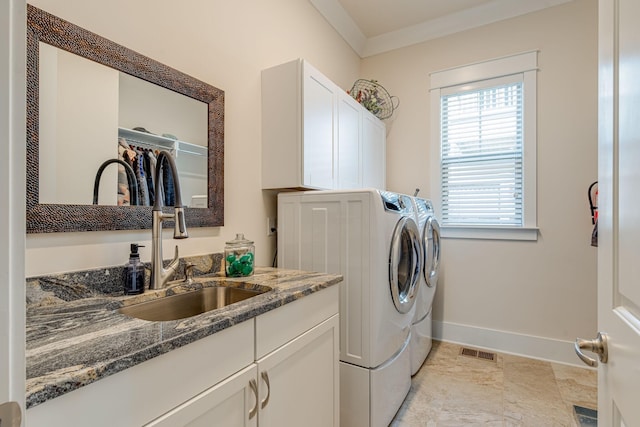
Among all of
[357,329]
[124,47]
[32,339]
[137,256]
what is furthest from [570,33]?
[32,339]

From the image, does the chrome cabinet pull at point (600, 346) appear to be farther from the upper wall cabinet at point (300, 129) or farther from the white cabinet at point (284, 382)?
the upper wall cabinet at point (300, 129)

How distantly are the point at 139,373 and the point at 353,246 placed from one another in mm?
1161

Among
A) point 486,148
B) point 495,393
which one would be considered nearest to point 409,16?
point 486,148

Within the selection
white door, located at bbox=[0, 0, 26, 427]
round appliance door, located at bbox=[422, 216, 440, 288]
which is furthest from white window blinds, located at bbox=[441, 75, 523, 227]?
white door, located at bbox=[0, 0, 26, 427]

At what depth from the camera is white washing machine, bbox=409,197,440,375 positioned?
2.17m

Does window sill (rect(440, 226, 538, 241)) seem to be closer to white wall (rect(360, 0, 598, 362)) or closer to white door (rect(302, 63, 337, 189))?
white wall (rect(360, 0, 598, 362))

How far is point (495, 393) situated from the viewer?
81.2 inches

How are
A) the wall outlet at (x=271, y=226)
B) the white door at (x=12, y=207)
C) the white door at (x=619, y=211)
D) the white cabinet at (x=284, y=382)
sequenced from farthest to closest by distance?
the wall outlet at (x=271, y=226) < the white cabinet at (x=284, y=382) < the white door at (x=619, y=211) < the white door at (x=12, y=207)

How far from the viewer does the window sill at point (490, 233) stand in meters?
2.58

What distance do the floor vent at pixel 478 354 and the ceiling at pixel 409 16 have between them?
2.82 meters

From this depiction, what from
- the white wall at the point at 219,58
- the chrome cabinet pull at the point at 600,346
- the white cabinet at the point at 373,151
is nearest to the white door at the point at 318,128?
the white wall at the point at 219,58

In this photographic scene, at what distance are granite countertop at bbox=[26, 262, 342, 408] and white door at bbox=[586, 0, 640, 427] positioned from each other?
33.8 inches

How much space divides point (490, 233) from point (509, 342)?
3.02ft

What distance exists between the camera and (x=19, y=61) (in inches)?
13.0
